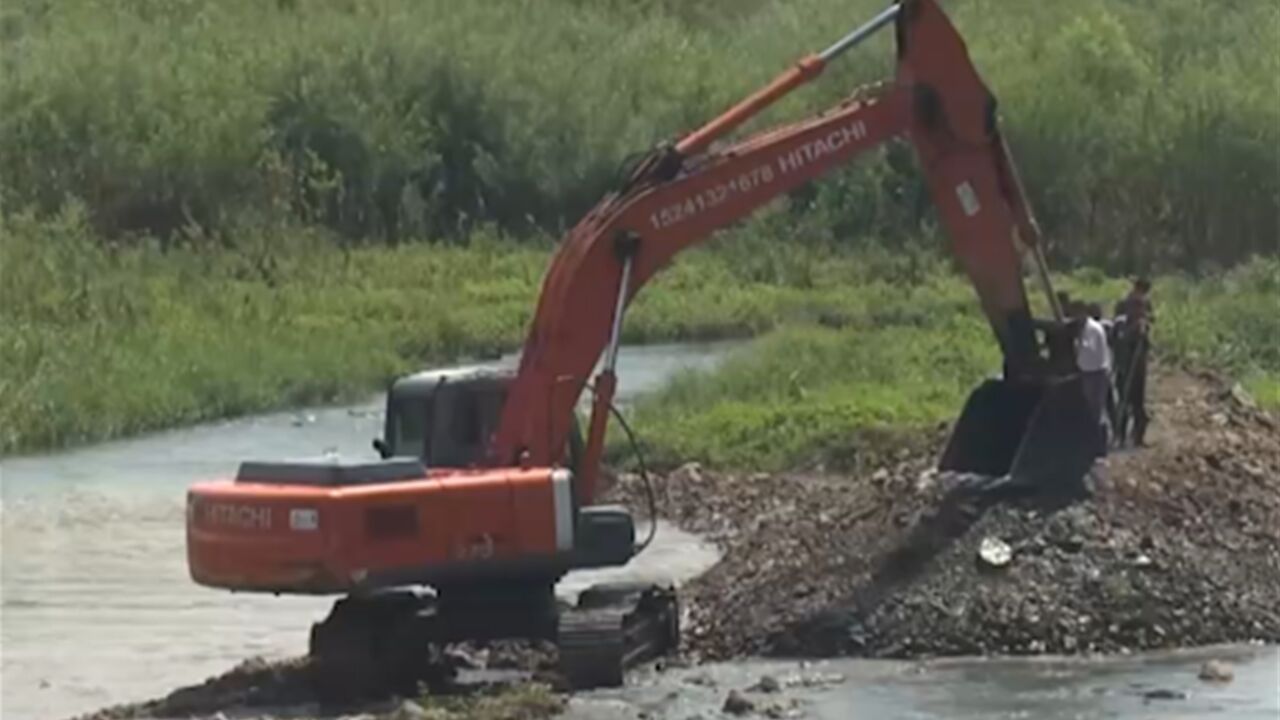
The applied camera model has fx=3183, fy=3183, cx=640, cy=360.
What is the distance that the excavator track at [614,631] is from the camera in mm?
18328

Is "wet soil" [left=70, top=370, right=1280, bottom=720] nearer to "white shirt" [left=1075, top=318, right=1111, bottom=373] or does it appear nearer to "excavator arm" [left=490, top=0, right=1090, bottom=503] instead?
"white shirt" [left=1075, top=318, right=1111, bottom=373]

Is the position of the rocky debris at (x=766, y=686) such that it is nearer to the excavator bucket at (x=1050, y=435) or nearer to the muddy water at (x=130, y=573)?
the excavator bucket at (x=1050, y=435)

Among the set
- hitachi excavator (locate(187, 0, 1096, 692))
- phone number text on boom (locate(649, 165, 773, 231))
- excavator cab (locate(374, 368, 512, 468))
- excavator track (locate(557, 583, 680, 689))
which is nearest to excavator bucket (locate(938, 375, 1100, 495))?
hitachi excavator (locate(187, 0, 1096, 692))

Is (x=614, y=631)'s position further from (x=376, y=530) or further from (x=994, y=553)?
(x=994, y=553)

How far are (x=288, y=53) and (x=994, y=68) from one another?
13.0 meters

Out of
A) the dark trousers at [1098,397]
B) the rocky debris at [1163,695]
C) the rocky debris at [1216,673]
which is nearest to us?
the rocky debris at [1163,695]

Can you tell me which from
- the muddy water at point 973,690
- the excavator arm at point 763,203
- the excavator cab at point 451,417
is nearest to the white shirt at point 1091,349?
the excavator arm at point 763,203

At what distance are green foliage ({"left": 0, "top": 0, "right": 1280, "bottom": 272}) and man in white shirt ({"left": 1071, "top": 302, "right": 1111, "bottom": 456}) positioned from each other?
2735 cm

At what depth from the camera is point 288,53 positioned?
193 feet

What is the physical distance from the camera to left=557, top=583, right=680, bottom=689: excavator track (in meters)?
18.3

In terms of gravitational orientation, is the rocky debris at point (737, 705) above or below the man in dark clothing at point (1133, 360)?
below

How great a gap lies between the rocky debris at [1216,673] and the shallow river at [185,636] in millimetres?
78

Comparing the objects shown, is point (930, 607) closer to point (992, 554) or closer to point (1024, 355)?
point (992, 554)

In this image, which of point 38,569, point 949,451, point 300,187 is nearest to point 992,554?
point 949,451
